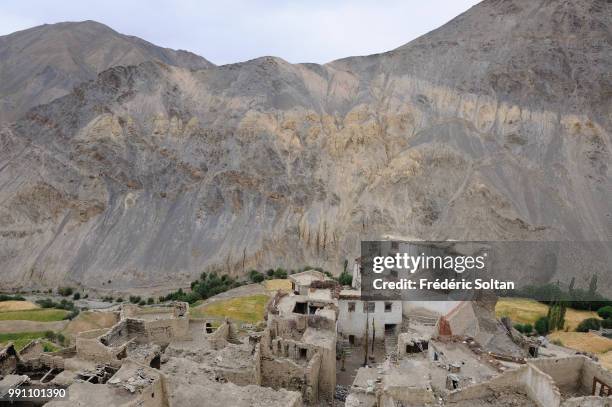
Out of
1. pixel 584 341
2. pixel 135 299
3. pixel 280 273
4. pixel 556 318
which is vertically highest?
pixel 280 273

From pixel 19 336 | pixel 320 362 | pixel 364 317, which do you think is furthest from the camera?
pixel 19 336

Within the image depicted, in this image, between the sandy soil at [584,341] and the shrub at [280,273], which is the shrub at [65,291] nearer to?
the shrub at [280,273]

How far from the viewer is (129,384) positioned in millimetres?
14422

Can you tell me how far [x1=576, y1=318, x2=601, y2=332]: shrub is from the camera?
143 ft

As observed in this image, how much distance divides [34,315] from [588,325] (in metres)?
45.2

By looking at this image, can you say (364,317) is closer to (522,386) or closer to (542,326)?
(522,386)

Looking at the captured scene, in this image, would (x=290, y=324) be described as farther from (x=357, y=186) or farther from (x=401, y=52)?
(x=401, y=52)

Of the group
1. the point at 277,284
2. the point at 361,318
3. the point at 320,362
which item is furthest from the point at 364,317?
the point at 277,284

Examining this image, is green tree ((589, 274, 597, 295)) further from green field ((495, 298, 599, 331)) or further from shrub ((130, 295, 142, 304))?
shrub ((130, 295, 142, 304))

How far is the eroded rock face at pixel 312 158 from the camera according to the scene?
65438 mm

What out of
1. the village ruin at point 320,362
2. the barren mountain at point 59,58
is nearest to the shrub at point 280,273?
the village ruin at point 320,362

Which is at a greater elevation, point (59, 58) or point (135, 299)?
point (59, 58)

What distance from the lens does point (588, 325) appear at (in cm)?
4397

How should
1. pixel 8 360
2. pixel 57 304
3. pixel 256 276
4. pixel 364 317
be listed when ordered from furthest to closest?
1. pixel 256 276
2. pixel 57 304
3. pixel 364 317
4. pixel 8 360
